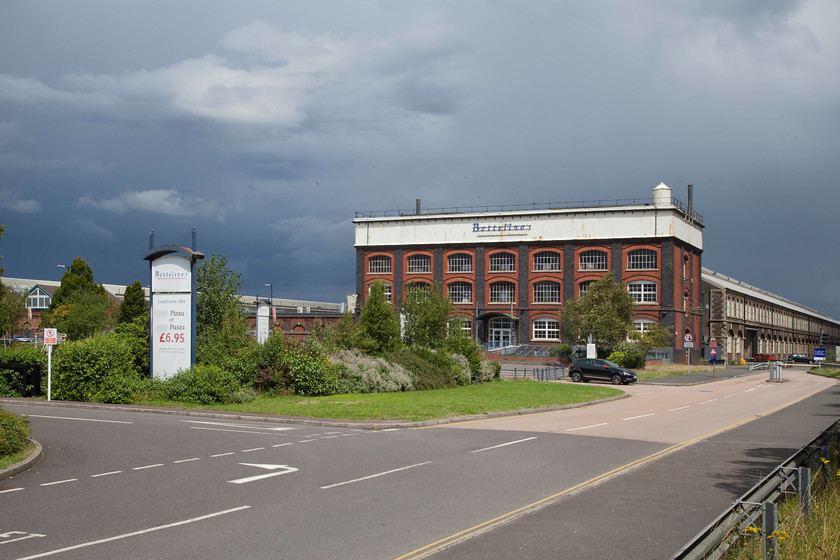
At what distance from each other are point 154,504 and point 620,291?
57.6 metres

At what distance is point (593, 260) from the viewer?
249ft

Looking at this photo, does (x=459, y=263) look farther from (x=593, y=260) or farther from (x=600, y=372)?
(x=600, y=372)

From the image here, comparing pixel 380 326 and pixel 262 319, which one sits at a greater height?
pixel 262 319

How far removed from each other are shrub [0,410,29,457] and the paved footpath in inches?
362

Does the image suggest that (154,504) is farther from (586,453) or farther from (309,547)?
(586,453)

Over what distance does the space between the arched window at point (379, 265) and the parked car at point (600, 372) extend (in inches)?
1589

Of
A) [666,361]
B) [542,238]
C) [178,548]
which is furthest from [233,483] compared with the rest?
[542,238]

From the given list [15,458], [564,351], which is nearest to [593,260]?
[564,351]

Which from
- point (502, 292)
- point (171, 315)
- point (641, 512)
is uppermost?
point (502, 292)

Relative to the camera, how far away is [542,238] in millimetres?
78250

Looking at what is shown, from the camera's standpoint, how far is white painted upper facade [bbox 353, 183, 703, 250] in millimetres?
73625

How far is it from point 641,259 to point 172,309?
55915 mm

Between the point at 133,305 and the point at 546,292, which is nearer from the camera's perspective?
the point at 133,305

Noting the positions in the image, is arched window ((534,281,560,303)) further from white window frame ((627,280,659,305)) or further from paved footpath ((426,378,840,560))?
paved footpath ((426,378,840,560))
